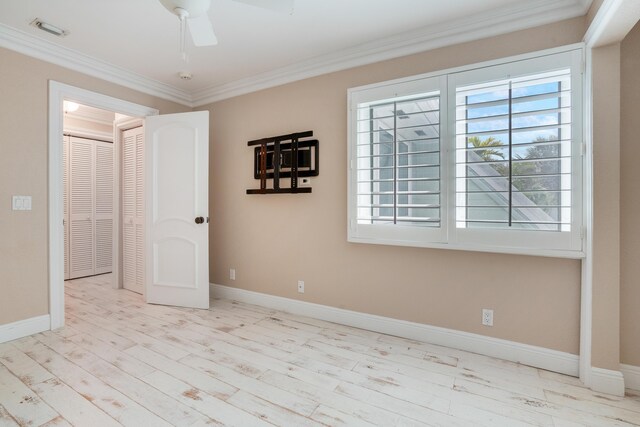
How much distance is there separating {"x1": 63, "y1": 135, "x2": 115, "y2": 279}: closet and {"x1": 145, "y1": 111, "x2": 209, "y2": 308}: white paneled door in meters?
1.98

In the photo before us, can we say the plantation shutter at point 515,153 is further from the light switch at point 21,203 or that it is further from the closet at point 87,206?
the closet at point 87,206

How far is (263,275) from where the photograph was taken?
11.7 ft

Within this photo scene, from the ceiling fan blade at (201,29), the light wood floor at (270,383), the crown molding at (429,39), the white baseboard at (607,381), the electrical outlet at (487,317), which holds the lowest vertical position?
the light wood floor at (270,383)

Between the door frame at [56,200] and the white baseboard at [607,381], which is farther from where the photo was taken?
the door frame at [56,200]

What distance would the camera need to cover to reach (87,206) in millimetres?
4895

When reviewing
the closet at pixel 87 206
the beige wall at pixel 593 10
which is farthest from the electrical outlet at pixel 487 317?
the closet at pixel 87 206

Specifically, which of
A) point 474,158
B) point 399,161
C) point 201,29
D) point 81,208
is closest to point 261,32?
point 201,29

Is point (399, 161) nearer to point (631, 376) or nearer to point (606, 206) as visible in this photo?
point (606, 206)

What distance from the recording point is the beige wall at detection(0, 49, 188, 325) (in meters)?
2.61

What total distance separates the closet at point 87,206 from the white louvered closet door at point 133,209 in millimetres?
1118

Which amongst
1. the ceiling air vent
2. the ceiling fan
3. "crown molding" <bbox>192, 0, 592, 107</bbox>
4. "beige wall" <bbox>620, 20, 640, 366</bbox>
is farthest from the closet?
"beige wall" <bbox>620, 20, 640, 366</bbox>

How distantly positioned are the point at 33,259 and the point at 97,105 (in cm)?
160

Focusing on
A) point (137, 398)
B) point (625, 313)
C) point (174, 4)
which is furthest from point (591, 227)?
point (137, 398)

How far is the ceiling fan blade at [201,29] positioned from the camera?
1825mm
